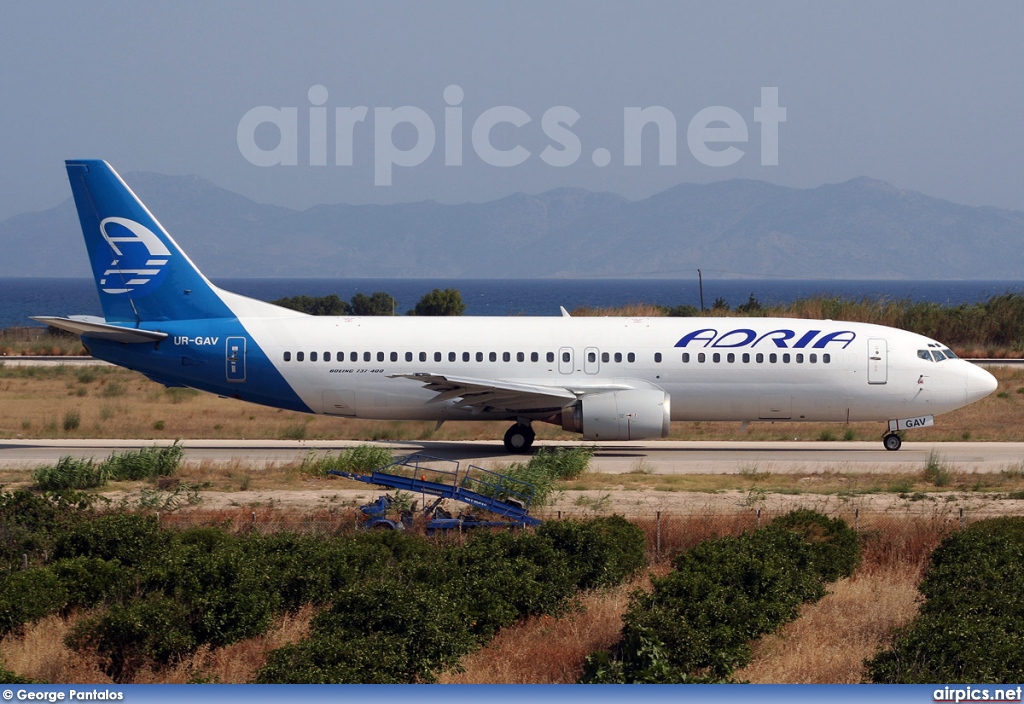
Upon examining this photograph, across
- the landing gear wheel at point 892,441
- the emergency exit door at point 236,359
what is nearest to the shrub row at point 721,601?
the landing gear wheel at point 892,441

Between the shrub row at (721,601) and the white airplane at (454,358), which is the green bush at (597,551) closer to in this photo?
the shrub row at (721,601)

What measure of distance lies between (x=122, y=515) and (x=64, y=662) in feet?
16.5

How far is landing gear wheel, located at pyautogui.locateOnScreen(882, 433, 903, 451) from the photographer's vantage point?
3333 centimetres

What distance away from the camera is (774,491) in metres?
25.9

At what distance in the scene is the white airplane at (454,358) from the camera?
3144cm

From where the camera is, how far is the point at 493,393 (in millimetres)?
30547

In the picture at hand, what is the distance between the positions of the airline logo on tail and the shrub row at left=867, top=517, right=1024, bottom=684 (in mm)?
21989

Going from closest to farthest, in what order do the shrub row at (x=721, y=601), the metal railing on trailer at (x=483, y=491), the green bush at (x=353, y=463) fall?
the shrub row at (x=721, y=601)
the metal railing on trailer at (x=483, y=491)
the green bush at (x=353, y=463)

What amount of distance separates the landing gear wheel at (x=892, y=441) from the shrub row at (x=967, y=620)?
13982mm

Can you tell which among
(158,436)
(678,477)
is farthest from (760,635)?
(158,436)

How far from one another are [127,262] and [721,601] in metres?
22.0

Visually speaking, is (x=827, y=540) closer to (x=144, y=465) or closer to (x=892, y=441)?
(x=892, y=441)

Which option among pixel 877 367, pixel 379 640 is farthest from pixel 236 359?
pixel 379 640

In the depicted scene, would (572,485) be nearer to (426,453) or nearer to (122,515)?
(426,453)
